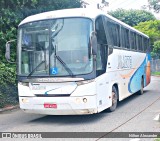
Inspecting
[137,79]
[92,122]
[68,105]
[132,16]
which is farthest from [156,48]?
[68,105]

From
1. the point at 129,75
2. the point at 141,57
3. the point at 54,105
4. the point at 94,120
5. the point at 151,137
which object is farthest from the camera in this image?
the point at 141,57

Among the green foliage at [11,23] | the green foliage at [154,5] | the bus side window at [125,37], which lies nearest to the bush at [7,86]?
the green foliage at [11,23]

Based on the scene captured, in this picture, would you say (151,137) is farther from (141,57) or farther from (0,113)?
(141,57)

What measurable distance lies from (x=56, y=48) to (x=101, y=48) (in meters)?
1.46

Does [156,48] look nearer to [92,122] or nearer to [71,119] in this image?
[71,119]

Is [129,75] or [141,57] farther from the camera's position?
[141,57]

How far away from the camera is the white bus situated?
27.9 ft

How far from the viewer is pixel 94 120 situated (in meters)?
9.31

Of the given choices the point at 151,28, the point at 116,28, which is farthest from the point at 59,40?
the point at 151,28

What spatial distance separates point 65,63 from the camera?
8.56m

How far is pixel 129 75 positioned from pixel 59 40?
504cm

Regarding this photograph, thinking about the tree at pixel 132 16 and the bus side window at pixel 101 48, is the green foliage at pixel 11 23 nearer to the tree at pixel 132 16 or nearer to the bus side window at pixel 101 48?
the bus side window at pixel 101 48

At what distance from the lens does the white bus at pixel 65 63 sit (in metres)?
8.49

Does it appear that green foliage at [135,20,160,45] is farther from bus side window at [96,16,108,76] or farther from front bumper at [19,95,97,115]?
front bumper at [19,95,97,115]
